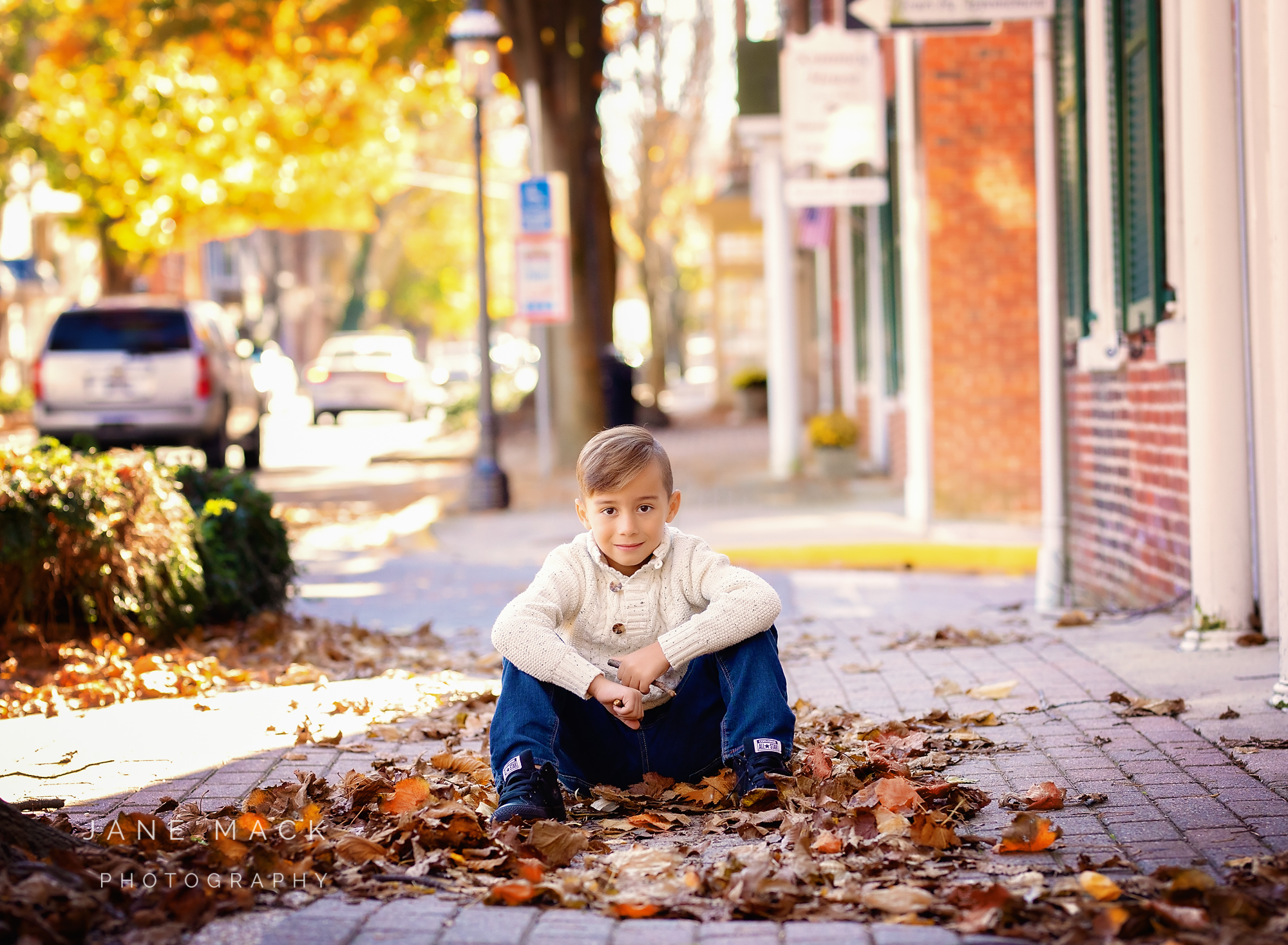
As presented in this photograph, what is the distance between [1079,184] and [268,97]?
19.1 metres

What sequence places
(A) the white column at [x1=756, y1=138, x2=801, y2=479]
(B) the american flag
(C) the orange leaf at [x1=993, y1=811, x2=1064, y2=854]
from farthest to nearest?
(B) the american flag → (A) the white column at [x1=756, y1=138, x2=801, y2=479] → (C) the orange leaf at [x1=993, y1=811, x2=1064, y2=854]

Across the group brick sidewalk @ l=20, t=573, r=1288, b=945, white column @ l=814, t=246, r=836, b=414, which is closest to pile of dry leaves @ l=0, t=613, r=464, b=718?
brick sidewalk @ l=20, t=573, r=1288, b=945

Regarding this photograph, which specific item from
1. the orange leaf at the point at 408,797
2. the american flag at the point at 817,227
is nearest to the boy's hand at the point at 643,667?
the orange leaf at the point at 408,797

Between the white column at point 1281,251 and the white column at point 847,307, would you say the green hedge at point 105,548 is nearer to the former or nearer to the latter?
the white column at point 1281,251

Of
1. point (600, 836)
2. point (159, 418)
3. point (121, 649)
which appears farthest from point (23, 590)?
point (159, 418)

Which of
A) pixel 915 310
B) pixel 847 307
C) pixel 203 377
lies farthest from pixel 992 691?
pixel 847 307

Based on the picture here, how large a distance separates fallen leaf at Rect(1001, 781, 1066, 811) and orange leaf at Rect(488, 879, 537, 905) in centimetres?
134

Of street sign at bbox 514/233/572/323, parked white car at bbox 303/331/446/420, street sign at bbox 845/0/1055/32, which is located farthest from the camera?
parked white car at bbox 303/331/446/420

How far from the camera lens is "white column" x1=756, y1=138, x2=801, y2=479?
1759 centimetres

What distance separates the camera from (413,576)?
10.8m

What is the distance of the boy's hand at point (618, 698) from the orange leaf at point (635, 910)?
79cm

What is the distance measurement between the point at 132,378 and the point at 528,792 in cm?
1505

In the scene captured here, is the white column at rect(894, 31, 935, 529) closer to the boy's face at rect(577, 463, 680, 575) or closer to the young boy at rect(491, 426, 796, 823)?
the young boy at rect(491, 426, 796, 823)

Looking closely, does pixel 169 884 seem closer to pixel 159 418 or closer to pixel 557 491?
pixel 557 491
